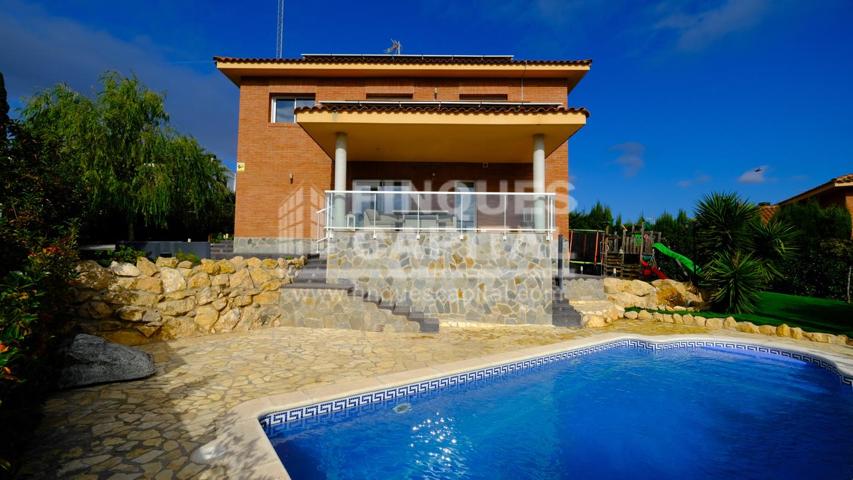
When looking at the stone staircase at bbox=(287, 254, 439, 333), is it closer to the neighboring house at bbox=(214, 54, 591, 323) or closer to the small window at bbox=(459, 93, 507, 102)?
the neighboring house at bbox=(214, 54, 591, 323)

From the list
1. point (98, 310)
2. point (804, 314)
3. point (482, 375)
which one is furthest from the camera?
point (804, 314)

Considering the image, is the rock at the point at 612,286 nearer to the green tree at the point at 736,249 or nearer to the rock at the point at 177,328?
the green tree at the point at 736,249

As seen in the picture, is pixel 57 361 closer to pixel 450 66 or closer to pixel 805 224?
pixel 450 66

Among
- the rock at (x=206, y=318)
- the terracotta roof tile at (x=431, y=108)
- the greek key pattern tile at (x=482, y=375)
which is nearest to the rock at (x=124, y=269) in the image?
the rock at (x=206, y=318)

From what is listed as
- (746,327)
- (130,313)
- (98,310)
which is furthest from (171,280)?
(746,327)

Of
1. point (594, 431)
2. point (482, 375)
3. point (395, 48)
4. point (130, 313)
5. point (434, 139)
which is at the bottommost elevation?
point (594, 431)

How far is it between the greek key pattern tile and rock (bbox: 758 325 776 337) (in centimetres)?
145

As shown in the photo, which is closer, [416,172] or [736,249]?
[736,249]

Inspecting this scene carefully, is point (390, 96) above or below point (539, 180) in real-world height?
above

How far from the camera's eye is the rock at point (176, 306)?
7.79m

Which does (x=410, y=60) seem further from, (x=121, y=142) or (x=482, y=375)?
(x=482, y=375)

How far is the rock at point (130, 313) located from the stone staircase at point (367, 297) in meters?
2.93

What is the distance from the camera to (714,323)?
995cm

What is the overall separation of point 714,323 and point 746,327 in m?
0.66
